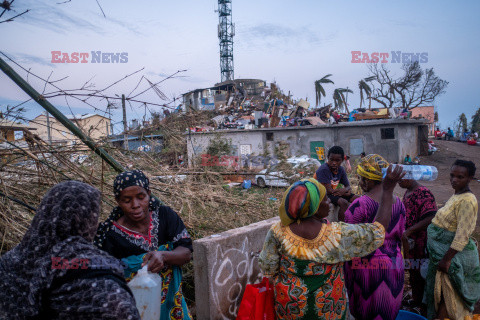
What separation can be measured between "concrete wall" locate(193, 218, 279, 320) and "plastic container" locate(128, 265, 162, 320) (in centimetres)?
83

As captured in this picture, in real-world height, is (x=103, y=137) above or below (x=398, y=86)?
below

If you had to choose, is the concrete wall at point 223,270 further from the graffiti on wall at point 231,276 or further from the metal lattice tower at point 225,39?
the metal lattice tower at point 225,39

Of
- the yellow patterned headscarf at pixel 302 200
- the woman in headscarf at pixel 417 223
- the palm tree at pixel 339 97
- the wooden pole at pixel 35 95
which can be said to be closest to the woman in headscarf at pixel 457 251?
the woman in headscarf at pixel 417 223

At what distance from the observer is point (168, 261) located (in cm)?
207

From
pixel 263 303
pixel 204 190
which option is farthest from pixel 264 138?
pixel 263 303

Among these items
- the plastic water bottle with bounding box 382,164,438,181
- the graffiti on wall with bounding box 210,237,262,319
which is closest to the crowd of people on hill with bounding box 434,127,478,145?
the plastic water bottle with bounding box 382,164,438,181

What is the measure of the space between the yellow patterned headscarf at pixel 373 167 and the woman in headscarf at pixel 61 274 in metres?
2.20

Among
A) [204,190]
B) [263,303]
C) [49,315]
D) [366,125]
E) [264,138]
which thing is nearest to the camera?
[49,315]

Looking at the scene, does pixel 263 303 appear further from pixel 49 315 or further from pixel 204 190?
pixel 204 190

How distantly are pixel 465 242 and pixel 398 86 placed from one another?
102 feet

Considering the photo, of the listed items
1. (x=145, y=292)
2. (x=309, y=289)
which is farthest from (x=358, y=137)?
(x=145, y=292)

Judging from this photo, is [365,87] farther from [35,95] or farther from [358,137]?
[35,95]

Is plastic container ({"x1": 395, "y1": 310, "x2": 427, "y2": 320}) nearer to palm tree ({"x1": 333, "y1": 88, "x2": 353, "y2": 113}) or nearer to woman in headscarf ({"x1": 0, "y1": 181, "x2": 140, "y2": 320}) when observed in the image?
woman in headscarf ({"x1": 0, "y1": 181, "x2": 140, "y2": 320})

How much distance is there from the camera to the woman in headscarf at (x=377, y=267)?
265 centimetres
